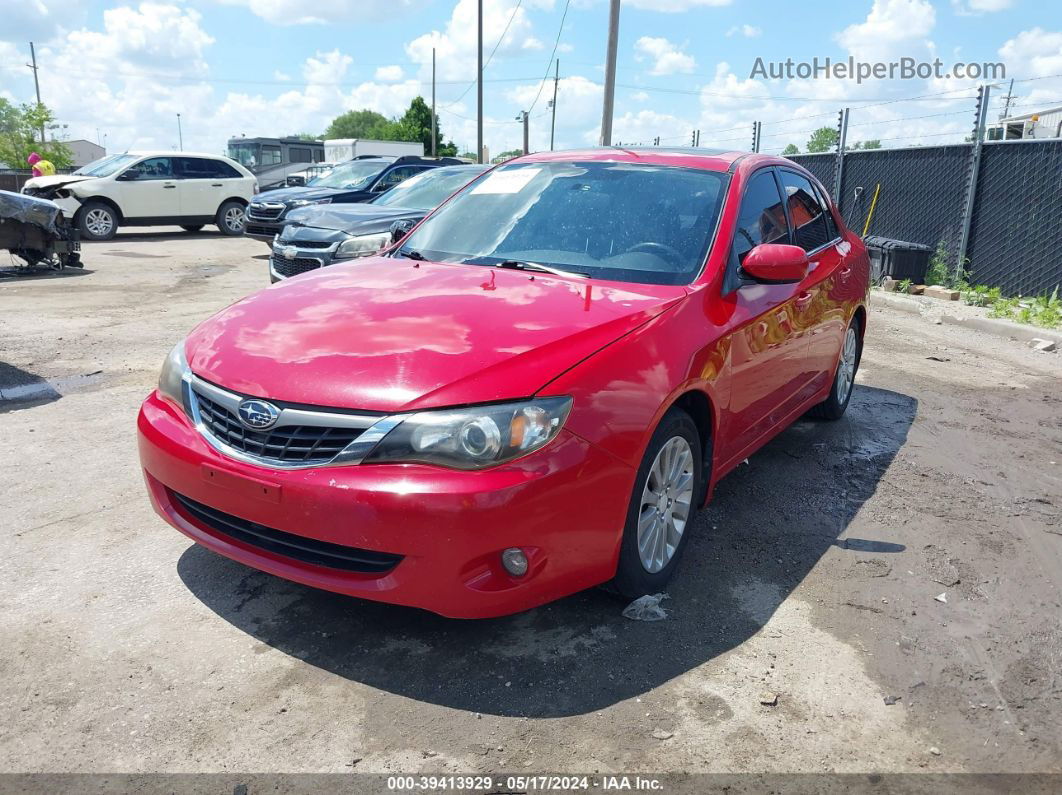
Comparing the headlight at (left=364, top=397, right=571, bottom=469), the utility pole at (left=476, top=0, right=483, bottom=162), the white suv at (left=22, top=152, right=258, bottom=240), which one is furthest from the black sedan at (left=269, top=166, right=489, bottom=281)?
the utility pole at (left=476, top=0, right=483, bottom=162)

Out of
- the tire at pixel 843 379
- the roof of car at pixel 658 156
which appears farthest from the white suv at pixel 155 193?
the tire at pixel 843 379

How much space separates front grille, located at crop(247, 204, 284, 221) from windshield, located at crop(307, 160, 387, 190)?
59.8 inches

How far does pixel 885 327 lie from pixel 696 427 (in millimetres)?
7614

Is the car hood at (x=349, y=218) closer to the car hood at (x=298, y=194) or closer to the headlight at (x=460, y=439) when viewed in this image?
the car hood at (x=298, y=194)

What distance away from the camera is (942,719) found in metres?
2.70

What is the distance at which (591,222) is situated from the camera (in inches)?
156

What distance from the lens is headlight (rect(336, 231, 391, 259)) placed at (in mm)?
8734

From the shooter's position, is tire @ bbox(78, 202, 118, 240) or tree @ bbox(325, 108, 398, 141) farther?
tree @ bbox(325, 108, 398, 141)

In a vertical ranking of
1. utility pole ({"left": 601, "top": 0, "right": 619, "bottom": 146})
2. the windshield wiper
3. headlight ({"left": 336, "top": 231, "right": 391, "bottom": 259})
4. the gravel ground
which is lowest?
the gravel ground

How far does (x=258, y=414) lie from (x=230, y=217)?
58.3 ft

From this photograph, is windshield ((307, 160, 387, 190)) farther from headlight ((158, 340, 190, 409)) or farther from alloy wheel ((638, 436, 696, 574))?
alloy wheel ((638, 436, 696, 574))

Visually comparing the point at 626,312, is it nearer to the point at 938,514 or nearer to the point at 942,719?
the point at 942,719

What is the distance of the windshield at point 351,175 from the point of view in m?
15.3

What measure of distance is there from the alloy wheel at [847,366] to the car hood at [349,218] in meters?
5.22
